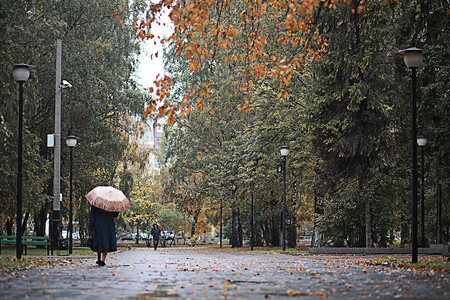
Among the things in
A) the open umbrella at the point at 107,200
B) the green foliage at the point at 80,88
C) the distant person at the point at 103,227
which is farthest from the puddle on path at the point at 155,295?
the green foliage at the point at 80,88

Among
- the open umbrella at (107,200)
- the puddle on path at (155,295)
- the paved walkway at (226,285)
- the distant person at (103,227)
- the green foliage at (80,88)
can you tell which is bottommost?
the paved walkway at (226,285)

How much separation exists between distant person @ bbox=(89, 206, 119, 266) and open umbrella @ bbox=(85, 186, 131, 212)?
0.34m

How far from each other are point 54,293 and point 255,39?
932 centimetres

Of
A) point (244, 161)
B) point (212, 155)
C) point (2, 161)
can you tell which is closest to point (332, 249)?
point (244, 161)

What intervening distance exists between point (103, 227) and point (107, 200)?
725 millimetres

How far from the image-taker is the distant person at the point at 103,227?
48.5 feet

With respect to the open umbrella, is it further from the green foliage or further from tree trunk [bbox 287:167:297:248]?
tree trunk [bbox 287:167:297:248]

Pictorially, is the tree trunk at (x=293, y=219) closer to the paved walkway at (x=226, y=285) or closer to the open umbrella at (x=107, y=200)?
the open umbrella at (x=107, y=200)

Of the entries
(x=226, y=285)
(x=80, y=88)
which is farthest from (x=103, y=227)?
(x=80, y=88)

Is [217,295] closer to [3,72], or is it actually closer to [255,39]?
[255,39]

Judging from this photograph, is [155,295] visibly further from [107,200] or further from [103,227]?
[103,227]

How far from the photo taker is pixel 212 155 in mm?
42688

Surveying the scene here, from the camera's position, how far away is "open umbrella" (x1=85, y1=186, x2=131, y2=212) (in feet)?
47.9

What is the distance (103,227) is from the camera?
14914 mm
